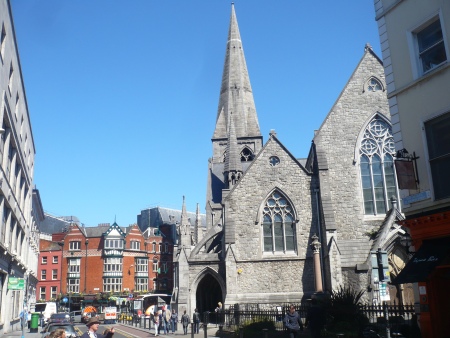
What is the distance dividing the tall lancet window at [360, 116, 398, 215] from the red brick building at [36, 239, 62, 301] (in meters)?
47.0

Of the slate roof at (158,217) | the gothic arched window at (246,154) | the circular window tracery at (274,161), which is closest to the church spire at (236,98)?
the gothic arched window at (246,154)

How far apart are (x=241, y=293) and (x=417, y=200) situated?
17.1 metres

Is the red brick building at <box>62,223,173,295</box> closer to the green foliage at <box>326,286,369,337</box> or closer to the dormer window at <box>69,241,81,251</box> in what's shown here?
the dormer window at <box>69,241,81,251</box>

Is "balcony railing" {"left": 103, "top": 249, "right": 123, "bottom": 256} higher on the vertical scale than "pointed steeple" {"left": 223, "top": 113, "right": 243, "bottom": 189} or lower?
lower

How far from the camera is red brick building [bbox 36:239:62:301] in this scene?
61906 mm

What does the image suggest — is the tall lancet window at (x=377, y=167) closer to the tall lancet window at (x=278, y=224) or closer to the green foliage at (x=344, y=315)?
the tall lancet window at (x=278, y=224)

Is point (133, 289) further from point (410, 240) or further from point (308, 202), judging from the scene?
point (410, 240)

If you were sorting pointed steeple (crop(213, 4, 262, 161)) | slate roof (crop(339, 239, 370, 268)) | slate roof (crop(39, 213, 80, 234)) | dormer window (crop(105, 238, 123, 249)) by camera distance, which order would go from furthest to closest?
slate roof (crop(39, 213, 80, 234)) < dormer window (crop(105, 238, 123, 249)) < pointed steeple (crop(213, 4, 262, 161)) < slate roof (crop(339, 239, 370, 268))

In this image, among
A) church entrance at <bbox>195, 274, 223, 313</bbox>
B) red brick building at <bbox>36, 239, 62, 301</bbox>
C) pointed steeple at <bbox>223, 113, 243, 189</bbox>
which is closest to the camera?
church entrance at <bbox>195, 274, 223, 313</bbox>

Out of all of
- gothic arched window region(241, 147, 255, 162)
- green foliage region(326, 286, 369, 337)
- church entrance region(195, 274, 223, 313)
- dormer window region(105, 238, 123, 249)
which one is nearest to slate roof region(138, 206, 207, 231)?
dormer window region(105, 238, 123, 249)

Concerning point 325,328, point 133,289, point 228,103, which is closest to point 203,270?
point 325,328

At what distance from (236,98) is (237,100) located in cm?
30

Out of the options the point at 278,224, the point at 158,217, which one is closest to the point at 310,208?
the point at 278,224

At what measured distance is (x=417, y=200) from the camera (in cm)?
1086
